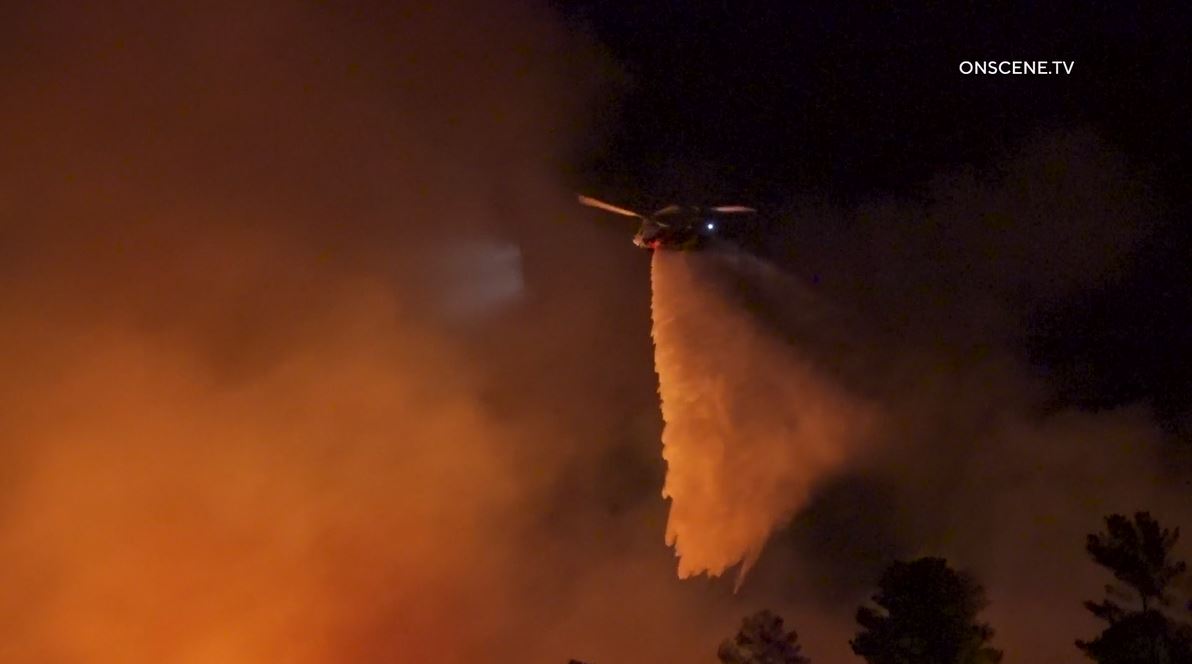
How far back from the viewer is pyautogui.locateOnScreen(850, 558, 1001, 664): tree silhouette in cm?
3038

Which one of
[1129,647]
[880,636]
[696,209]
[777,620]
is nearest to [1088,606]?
[1129,647]

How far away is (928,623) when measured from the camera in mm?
30688

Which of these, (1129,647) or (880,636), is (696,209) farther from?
(1129,647)

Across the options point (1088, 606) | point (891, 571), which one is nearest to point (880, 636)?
point (891, 571)

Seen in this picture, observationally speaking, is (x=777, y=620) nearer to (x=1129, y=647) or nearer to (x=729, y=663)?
(x=729, y=663)

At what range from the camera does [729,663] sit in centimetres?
3653

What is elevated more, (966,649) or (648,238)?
(648,238)

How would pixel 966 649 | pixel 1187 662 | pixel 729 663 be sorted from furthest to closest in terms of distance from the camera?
pixel 729 663, pixel 966 649, pixel 1187 662

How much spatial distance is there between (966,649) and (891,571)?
2.61 meters

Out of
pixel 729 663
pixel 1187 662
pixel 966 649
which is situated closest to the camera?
pixel 1187 662

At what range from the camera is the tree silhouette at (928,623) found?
99.7ft

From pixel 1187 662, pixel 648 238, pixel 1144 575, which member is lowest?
pixel 1187 662

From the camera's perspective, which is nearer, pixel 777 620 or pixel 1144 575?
pixel 1144 575

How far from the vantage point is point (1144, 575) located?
29016 mm
